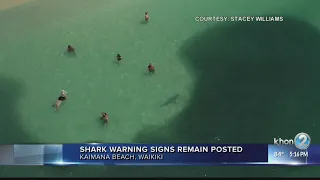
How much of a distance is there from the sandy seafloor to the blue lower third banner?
0.97 ft

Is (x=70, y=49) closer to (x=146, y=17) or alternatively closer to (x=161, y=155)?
(x=146, y=17)

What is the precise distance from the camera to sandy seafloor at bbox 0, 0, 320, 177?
13398 mm

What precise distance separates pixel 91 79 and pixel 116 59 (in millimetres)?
1375

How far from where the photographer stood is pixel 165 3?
554 inches

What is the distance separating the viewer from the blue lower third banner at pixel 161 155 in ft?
43.1

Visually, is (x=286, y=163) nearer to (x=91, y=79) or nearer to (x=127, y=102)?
(x=127, y=102)

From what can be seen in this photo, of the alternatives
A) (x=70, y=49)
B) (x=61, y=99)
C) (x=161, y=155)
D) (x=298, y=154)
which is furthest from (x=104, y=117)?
(x=298, y=154)

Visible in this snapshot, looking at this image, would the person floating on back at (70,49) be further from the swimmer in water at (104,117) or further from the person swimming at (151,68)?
the person swimming at (151,68)

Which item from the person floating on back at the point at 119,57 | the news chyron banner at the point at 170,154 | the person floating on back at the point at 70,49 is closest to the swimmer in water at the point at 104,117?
the news chyron banner at the point at 170,154

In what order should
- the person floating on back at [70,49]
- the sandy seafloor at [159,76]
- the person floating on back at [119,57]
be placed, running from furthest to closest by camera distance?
1. the person floating on back at [119,57]
2. the person floating on back at [70,49]
3. the sandy seafloor at [159,76]

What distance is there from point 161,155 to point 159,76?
3.33 meters

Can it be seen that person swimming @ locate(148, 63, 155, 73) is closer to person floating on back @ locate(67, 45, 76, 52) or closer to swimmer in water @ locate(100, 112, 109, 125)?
swimmer in water @ locate(100, 112, 109, 125)

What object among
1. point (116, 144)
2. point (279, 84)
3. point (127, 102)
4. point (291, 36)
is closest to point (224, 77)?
point (279, 84)

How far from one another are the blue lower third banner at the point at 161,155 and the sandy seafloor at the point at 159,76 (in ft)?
0.97
